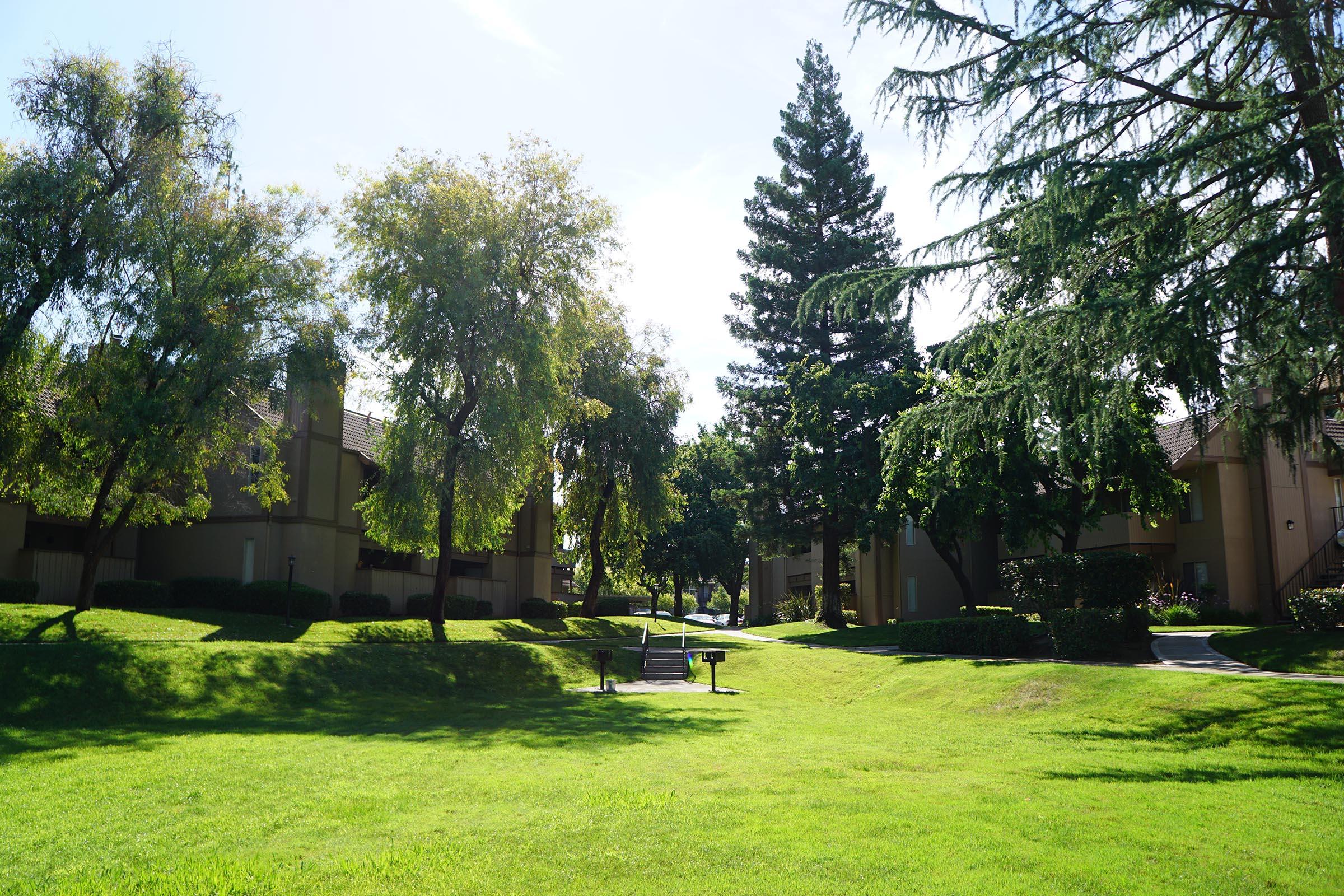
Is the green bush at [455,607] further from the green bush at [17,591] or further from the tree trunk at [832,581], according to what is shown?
the tree trunk at [832,581]

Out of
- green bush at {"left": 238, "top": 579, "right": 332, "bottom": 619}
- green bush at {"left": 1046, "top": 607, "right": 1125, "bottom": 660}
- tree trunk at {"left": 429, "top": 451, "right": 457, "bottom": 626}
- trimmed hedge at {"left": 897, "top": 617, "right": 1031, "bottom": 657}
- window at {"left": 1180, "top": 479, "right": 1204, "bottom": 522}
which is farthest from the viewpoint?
window at {"left": 1180, "top": 479, "right": 1204, "bottom": 522}

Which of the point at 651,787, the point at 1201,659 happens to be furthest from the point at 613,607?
the point at 651,787

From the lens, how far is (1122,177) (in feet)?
38.7

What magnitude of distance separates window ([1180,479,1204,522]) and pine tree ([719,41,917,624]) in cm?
1058

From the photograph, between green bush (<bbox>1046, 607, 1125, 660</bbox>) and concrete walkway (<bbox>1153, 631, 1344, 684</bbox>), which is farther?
green bush (<bbox>1046, 607, 1125, 660</bbox>)

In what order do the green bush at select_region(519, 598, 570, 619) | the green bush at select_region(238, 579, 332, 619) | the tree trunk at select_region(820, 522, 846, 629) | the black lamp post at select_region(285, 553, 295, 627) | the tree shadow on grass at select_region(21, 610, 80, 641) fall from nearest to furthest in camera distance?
the tree shadow on grass at select_region(21, 610, 80, 641), the black lamp post at select_region(285, 553, 295, 627), the green bush at select_region(238, 579, 332, 619), the tree trunk at select_region(820, 522, 846, 629), the green bush at select_region(519, 598, 570, 619)

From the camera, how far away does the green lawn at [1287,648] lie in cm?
1638

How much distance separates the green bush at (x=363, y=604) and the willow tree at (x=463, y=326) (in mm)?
3950

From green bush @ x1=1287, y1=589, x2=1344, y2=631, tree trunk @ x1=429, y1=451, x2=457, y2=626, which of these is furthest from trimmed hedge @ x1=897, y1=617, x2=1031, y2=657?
tree trunk @ x1=429, y1=451, x2=457, y2=626

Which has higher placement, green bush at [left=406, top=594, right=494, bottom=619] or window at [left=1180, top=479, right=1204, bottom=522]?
window at [left=1180, top=479, right=1204, bottom=522]

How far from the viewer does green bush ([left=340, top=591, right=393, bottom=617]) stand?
97.6 ft

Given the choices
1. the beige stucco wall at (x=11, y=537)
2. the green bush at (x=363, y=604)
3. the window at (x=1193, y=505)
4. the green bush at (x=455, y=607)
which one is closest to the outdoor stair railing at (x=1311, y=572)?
the window at (x=1193, y=505)

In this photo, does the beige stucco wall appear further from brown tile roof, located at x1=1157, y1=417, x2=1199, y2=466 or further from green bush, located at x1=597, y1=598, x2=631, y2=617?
brown tile roof, located at x1=1157, y1=417, x2=1199, y2=466

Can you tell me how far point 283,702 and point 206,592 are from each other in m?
12.2
